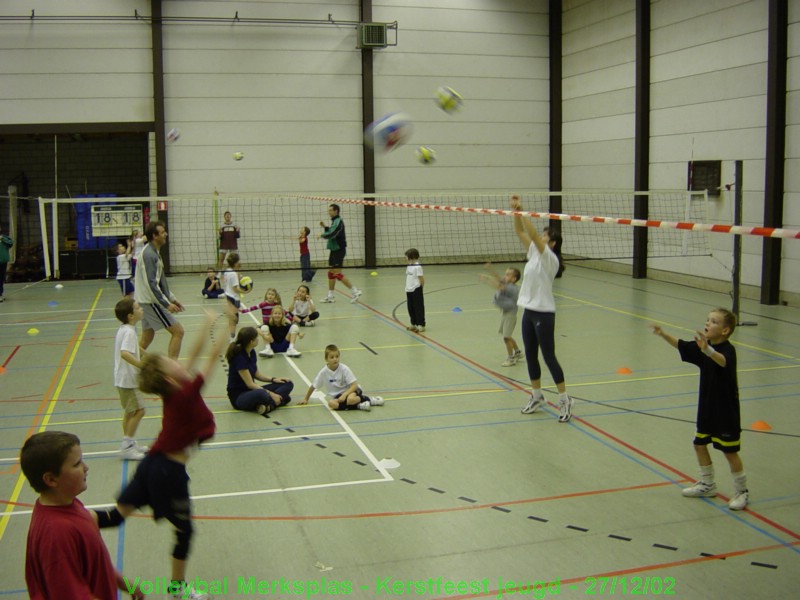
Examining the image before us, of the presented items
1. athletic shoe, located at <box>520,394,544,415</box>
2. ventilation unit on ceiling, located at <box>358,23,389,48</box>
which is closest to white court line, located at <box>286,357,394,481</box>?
athletic shoe, located at <box>520,394,544,415</box>

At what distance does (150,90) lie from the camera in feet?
71.4

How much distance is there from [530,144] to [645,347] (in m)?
13.6

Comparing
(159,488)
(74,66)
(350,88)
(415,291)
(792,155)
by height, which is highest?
(74,66)

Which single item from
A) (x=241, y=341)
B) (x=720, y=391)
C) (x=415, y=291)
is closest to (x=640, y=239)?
(x=415, y=291)

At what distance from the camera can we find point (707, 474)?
6152mm

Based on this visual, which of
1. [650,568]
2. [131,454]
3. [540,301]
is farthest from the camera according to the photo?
[540,301]

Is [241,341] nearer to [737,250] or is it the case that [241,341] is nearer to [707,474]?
[707,474]

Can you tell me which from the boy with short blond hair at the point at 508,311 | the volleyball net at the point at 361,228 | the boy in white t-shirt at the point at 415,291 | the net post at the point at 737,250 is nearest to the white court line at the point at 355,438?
the boy with short blond hair at the point at 508,311

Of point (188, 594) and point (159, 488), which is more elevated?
point (159, 488)

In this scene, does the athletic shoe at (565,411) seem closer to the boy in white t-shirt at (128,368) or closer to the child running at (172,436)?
the boy in white t-shirt at (128,368)

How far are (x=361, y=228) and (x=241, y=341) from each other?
15222mm

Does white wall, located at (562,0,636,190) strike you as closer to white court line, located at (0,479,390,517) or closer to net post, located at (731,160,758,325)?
net post, located at (731,160,758,325)

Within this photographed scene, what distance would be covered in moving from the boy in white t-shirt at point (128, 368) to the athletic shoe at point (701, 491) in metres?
4.66

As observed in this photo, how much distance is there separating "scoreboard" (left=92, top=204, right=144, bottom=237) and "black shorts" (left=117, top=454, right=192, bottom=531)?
18.1 metres
